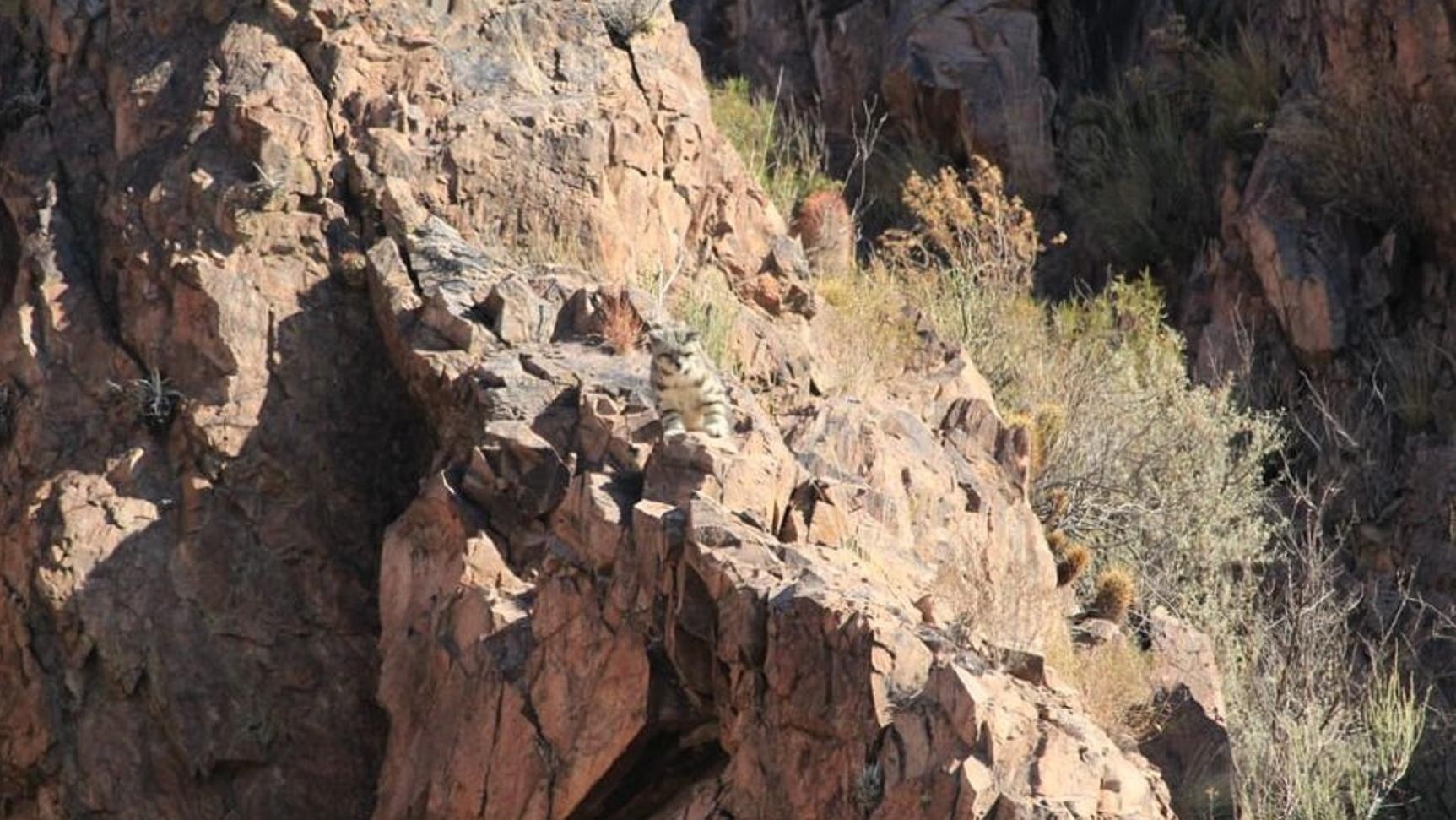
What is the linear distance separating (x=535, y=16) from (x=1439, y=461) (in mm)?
6568

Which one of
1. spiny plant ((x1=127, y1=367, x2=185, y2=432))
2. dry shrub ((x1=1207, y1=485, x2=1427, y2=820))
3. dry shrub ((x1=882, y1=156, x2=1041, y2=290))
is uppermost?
spiny plant ((x1=127, y1=367, x2=185, y2=432))

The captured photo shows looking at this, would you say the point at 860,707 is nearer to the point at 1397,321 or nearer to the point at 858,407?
the point at 858,407

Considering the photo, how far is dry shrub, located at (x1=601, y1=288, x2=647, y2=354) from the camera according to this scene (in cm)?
1229

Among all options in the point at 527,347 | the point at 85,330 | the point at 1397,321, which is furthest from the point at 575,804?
the point at 1397,321

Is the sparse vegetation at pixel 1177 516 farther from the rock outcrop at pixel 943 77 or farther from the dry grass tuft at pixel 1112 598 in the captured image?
the rock outcrop at pixel 943 77

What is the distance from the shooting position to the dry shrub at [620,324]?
1229 centimetres

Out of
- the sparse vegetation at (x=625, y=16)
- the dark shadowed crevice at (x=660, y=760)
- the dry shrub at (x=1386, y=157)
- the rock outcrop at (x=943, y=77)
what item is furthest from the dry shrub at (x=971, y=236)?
the dark shadowed crevice at (x=660, y=760)

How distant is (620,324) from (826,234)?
4495mm

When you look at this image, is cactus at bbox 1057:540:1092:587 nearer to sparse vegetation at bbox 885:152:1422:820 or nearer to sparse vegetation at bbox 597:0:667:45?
sparse vegetation at bbox 885:152:1422:820

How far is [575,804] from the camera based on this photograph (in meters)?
10.8

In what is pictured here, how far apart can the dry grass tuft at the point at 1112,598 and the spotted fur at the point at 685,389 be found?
289 cm

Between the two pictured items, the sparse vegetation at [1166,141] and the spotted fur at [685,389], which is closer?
the spotted fur at [685,389]

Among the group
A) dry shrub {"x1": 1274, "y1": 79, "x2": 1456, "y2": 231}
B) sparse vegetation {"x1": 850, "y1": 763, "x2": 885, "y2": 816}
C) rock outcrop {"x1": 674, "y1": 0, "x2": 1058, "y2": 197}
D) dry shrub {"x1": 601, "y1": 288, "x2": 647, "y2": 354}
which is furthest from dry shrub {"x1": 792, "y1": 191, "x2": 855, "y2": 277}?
sparse vegetation {"x1": 850, "y1": 763, "x2": 885, "y2": 816}

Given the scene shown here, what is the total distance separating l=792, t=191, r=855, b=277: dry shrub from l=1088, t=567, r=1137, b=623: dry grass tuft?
326cm
